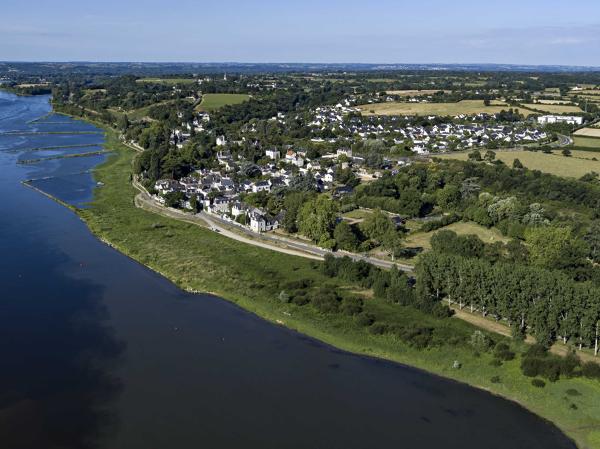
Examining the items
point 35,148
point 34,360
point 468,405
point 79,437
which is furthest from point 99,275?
point 35,148

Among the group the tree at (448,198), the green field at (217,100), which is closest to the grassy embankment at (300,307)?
the tree at (448,198)

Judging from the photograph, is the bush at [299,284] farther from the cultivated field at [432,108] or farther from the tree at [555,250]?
the cultivated field at [432,108]

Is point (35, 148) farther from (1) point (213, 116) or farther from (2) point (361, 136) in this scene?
(2) point (361, 136)

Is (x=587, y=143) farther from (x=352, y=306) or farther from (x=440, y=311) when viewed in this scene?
(x=352, y=306)

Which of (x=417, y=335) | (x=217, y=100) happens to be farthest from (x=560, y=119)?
(x=417, y=335)

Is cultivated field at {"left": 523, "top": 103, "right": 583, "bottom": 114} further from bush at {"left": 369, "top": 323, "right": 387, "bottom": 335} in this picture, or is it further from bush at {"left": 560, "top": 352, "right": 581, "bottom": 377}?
bush at {"left": 369, "top": 323, "right": 387, "bottom": 335}
